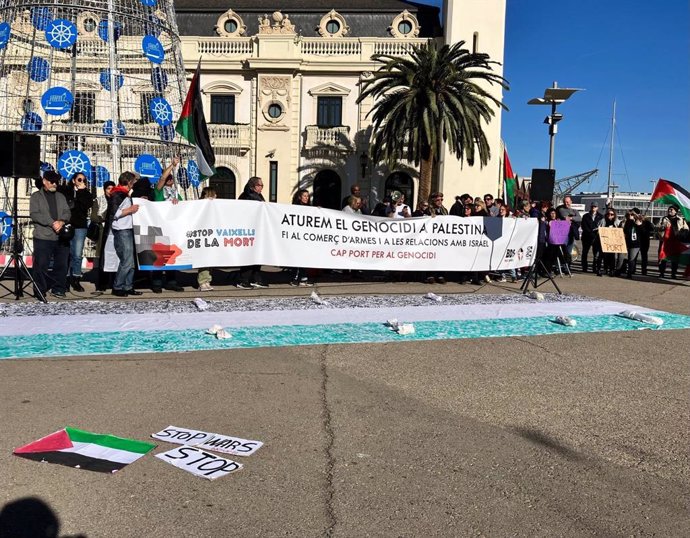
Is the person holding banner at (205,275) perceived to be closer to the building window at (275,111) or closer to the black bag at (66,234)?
the black bag at (66,234)

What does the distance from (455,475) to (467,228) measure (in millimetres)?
9390

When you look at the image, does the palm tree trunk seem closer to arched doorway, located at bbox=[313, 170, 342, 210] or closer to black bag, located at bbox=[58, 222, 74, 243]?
arched doorway, located at bbox=[313, 170, 342, 210]

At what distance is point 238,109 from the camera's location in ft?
115

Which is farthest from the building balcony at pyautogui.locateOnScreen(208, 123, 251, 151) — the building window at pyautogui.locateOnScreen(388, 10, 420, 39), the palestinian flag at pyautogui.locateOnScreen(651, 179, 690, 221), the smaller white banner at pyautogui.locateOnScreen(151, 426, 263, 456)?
the smaller white banner at pyautogui.locateOnScreen(151, 426, 263, 456)

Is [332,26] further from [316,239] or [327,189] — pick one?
[316,239]

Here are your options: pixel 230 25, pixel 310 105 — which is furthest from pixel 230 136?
pixel 230 25

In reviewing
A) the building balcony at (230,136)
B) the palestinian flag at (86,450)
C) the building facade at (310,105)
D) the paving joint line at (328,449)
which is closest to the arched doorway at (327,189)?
the building facade at (310,105)

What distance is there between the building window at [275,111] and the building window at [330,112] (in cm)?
215

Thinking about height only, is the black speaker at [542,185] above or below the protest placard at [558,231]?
above

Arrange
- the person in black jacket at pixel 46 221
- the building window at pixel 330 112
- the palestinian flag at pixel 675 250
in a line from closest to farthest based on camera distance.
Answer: the person in black jacket at pixel 46 221, the palestinian flag at pixel 675 250, the building window at pixel 330 112

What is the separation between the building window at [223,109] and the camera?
3516cm

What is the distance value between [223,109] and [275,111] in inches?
120

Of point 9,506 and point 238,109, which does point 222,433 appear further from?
point 238,109

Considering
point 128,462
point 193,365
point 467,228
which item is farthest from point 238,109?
point 128,462
